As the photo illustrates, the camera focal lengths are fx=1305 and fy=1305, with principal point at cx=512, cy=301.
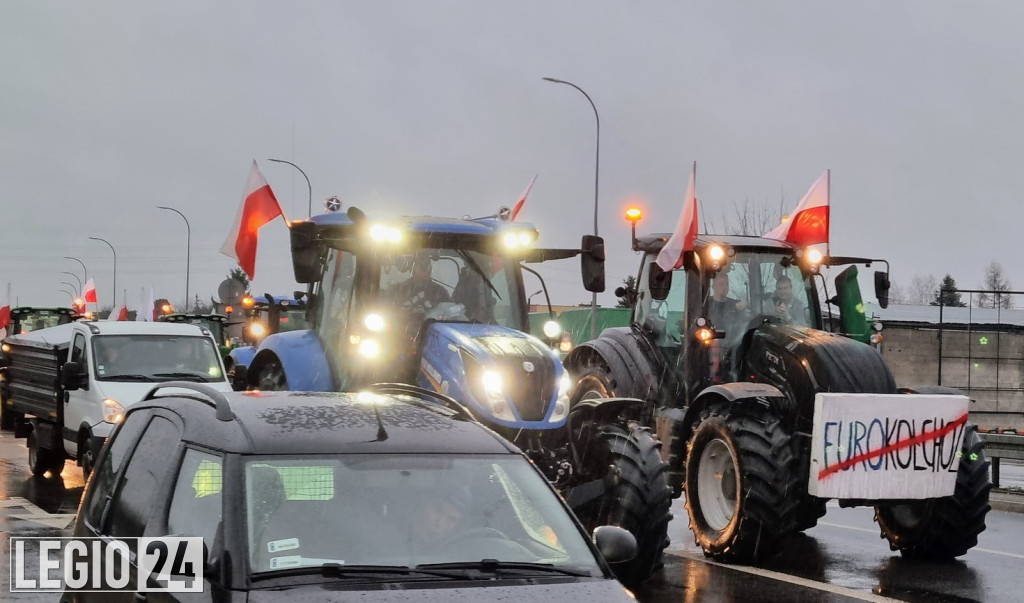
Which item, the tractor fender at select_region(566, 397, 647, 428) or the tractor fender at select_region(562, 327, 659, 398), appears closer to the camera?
the tractor fender at select_region(566, 397, 647, 428)

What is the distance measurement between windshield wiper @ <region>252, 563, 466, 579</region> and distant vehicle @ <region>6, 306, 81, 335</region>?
1050 inches

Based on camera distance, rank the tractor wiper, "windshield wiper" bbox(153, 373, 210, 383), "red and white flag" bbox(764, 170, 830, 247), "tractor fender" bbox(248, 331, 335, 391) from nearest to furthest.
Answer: the tractor wiper, "tractor fender" bbox(248, 331, 335, 391), "red and white flag" bbox(764, 170, 830, 247), "windshield wiper" bbox(153, 373, 210, 383)

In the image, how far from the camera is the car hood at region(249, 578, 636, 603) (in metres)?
4.02

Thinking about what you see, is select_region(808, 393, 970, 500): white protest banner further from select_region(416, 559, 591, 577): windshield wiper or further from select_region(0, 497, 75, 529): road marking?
select_region(0, 497, 75, 529): road marking

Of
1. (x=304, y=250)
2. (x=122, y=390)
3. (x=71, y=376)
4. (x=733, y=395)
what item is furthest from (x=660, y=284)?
(x=71, y=376)

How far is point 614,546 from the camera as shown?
15.5 ft

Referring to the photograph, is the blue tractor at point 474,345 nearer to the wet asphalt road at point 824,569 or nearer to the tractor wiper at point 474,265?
the tractor wiper at point 474,265

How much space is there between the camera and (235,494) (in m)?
4.31

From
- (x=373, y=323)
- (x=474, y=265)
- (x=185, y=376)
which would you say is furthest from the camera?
(x=185, y=376)

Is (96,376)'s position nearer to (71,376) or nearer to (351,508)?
(71,376)

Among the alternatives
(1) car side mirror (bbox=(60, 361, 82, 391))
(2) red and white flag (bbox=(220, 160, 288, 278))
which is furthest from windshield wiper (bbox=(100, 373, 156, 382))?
(2) red and white flag (bbox=(220, 160, 288, 278))

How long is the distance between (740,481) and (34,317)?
24.1 metres

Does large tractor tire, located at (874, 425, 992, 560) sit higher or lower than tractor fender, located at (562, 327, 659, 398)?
lower

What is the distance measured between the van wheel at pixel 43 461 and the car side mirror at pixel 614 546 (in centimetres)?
1378
